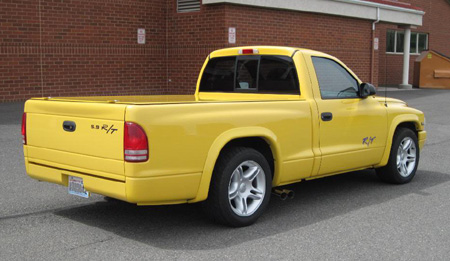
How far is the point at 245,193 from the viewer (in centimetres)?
566

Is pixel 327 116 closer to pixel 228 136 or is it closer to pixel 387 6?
pixel 228 136

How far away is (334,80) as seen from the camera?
6797mm

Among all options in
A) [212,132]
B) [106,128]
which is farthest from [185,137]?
[106,128]

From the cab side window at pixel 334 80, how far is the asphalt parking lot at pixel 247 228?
47.2 inches

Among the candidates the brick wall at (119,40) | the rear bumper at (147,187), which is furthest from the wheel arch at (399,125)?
the brick wall at (119,40)

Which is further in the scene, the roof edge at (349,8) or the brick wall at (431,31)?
the brick wall at (431,31)

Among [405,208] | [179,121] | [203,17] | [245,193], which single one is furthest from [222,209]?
[203,17]

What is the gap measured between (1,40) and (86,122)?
36.0 feet

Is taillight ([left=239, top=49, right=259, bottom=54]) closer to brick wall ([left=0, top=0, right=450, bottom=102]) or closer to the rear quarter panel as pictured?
the rear quarter panel

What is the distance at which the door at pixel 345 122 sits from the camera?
21.2ft

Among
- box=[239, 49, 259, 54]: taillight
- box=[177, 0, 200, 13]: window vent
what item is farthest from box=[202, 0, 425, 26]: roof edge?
box=[239, 49, 259, 54]: taillight

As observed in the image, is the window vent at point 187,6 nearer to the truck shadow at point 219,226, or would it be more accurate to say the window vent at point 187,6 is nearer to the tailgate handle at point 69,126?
the truck shadow at point 219,226

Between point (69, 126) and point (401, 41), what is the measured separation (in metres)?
28.4

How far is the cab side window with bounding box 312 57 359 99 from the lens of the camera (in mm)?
6609
